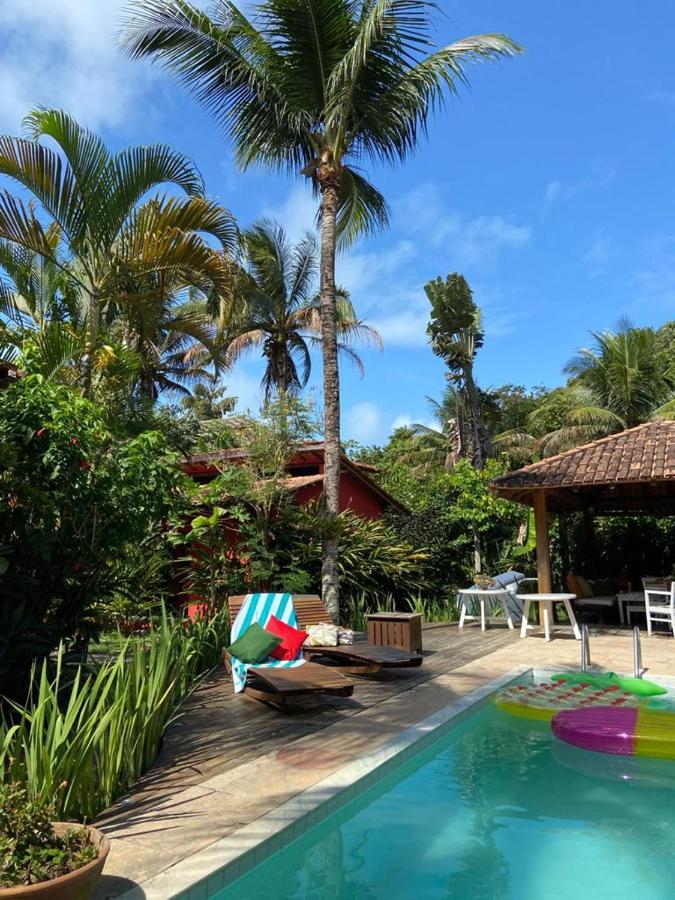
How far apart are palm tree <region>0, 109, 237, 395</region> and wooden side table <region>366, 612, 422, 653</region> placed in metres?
5.08

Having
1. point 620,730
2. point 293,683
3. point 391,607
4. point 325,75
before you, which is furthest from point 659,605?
point 325,75

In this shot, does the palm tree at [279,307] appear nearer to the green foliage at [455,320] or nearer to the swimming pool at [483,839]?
the green foliage at [455,320]

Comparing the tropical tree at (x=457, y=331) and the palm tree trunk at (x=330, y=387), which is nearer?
the palm tree trunk at (x=330, y=387)

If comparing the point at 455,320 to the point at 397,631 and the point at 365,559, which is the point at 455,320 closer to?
the point at 365,559

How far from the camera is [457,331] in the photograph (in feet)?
86.8

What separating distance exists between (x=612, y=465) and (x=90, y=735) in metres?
10.6

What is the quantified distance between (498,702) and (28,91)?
9.17 metres

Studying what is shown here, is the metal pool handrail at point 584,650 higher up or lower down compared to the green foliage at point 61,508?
lower down

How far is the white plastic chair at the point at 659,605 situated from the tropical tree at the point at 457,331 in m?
12.9

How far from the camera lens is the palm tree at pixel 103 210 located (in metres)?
7.85

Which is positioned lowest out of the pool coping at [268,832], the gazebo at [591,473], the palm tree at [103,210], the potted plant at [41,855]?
the pool coping at [268,832]

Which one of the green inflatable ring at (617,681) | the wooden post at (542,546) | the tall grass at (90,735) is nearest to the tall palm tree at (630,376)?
the wooden post at (542,546)

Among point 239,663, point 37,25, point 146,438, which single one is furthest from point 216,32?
point 239,663

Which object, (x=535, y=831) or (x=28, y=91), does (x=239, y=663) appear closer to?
(x=535, y=831)
